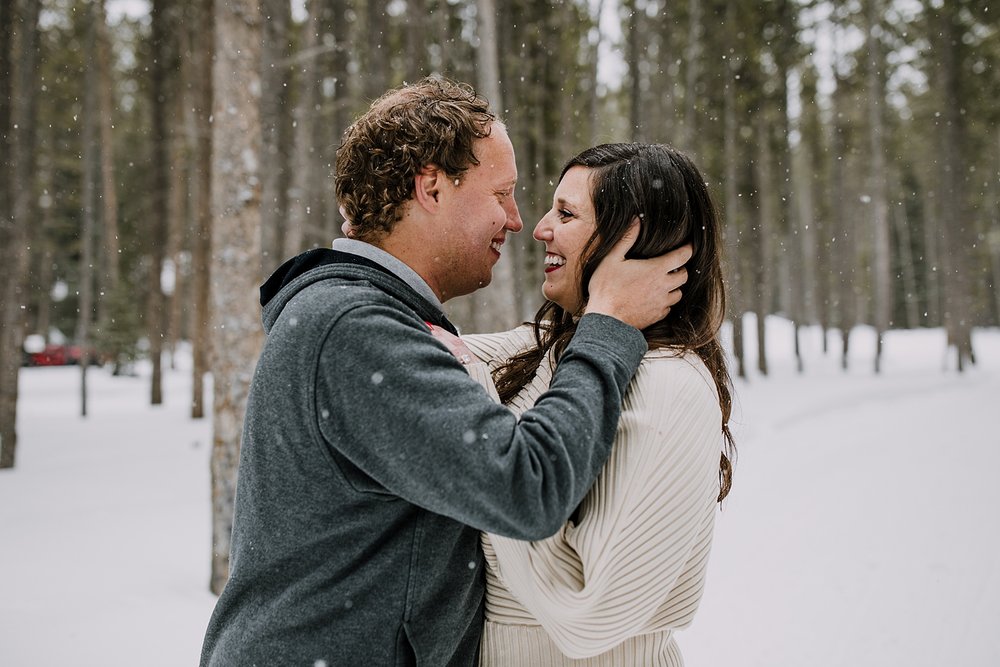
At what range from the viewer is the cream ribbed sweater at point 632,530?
5.01 feet

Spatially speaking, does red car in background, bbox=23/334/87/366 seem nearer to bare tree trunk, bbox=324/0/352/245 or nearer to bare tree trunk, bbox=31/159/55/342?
bare tree trunk, bbox=31/159/55/342

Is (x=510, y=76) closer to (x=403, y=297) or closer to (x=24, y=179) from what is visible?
(x=24, y=179)

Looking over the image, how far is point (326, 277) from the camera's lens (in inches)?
62.5

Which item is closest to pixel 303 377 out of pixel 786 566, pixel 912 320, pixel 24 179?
pixel 786 566

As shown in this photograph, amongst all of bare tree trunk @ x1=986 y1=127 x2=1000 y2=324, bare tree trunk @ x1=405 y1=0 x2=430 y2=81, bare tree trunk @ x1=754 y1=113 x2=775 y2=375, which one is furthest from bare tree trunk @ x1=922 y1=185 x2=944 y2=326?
bare tree trunk @ x1=405 y1=0 x2=430 y2=81

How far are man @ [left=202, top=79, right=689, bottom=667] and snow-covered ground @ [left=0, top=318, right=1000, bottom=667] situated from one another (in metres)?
1.07

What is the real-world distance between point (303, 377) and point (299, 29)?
2097 cm

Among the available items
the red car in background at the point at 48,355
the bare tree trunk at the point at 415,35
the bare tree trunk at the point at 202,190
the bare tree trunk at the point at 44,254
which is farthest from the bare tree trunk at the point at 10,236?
the red car in background at the point at 48,355

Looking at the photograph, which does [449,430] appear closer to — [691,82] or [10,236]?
[10,236]

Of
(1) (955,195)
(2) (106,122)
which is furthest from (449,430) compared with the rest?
(2) (106,122)

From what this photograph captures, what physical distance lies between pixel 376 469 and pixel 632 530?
0.58 meters

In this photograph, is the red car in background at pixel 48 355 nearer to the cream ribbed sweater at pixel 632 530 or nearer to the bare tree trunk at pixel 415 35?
the bare tree trunk at pixel 415 35

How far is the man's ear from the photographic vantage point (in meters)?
1.77

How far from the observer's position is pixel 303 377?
1459 mm
